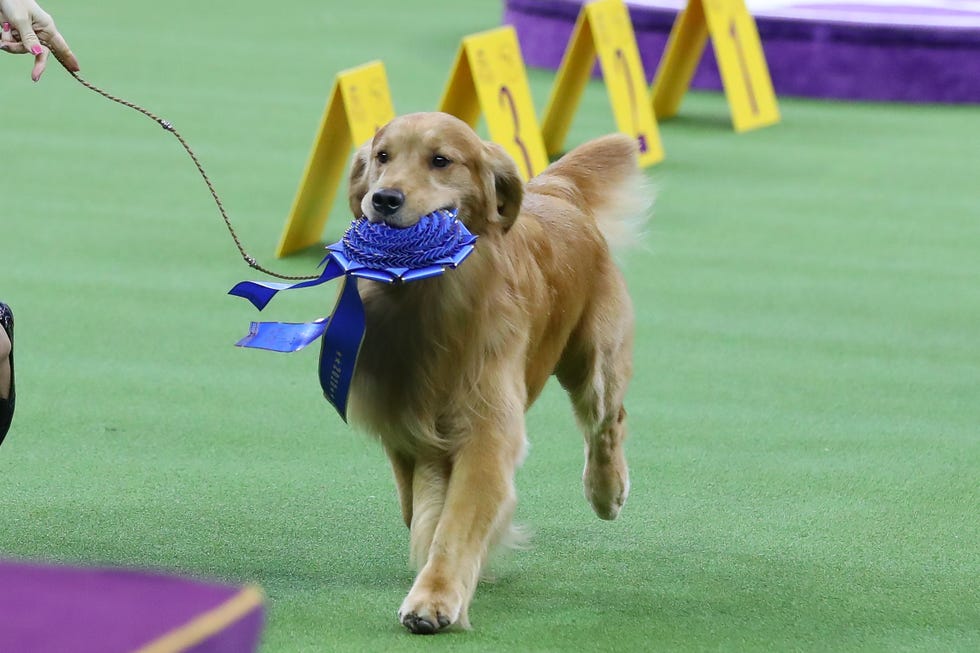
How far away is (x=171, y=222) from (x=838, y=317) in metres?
2.78

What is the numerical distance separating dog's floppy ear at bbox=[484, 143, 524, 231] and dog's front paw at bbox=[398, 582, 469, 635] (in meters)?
0.74

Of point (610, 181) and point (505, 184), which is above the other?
point (505, 184)

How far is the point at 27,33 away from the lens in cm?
306

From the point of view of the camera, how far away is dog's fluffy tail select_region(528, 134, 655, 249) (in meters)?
3.85

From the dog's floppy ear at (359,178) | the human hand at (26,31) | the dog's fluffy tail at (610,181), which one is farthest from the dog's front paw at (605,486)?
the human hand at (26,31)

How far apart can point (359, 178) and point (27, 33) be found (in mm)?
697

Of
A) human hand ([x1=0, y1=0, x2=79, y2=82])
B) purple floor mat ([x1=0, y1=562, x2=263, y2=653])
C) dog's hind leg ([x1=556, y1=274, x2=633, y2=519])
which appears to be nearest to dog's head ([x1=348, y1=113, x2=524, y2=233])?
dog's hind leg ([x1=556, y1=274, x2=633, y2=519])

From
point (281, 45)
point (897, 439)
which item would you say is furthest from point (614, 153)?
point (281, 45)

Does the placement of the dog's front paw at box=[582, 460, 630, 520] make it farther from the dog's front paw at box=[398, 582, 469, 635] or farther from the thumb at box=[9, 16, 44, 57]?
the thumb at box=[9, 16, 44, 57]

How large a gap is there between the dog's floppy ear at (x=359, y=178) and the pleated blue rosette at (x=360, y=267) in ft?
0.39

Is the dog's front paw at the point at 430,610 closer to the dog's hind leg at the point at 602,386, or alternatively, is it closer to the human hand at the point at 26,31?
the dog's hind leg at the point at 602,386

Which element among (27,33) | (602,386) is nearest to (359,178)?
(27,33)

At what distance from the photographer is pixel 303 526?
11.4 ft

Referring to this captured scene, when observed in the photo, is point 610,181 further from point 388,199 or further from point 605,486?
point 388,199
